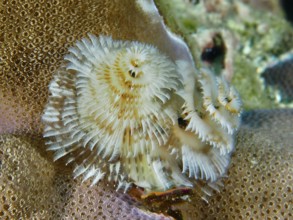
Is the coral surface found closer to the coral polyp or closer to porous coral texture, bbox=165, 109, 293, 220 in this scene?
porous coral texture, bbox=165, 109, 293, 220

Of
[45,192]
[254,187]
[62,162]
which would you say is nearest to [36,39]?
[62,162]

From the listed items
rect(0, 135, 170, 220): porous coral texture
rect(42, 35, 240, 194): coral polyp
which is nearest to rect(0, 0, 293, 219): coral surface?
rect(0, 135, 170, 220): porous coral texture

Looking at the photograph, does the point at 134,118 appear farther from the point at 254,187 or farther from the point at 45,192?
the point at 254,187

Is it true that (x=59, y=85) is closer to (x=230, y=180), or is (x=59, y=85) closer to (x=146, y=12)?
(x=146, y=12)

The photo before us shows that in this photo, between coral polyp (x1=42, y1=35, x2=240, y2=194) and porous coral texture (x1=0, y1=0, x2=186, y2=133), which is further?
porous coral texture (x1=0, y1=0, x2=186, y2=133)

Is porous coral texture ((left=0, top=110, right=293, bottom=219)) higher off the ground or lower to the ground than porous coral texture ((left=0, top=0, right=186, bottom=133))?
lower

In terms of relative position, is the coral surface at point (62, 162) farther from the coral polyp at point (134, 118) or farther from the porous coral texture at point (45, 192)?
the coral polyp at point (134, 118)

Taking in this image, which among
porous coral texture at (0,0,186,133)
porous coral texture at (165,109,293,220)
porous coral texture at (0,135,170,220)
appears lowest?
porous coral texture at (165,109,293,220)

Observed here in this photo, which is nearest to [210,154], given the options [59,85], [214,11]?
[59,85]
